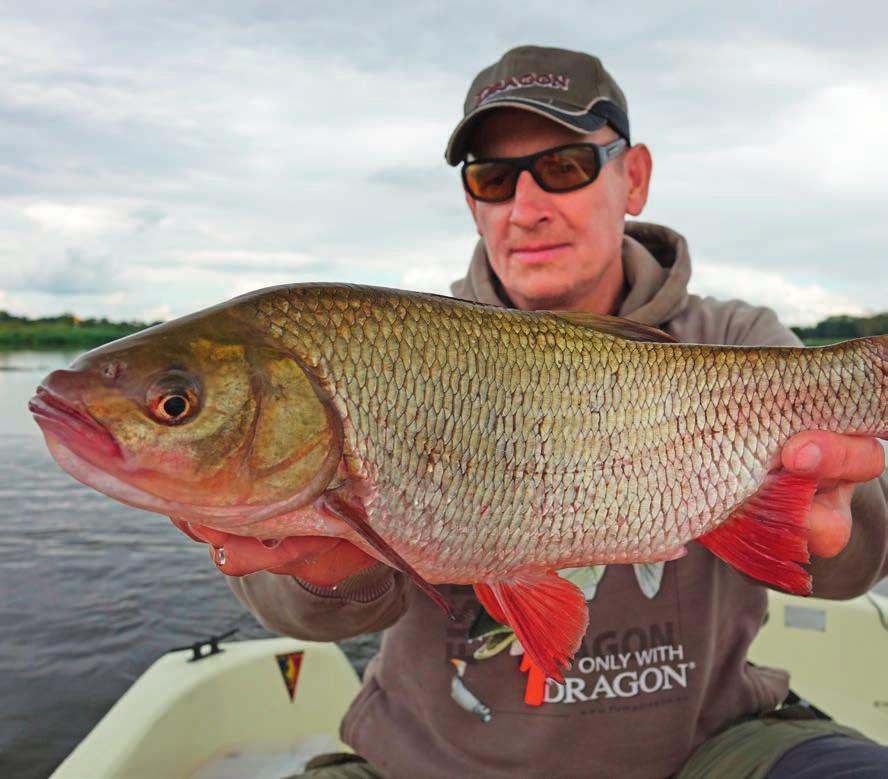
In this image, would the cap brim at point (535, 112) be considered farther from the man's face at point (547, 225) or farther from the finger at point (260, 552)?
the finger at point (260, 552)

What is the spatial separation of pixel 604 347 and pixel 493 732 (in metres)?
1.51

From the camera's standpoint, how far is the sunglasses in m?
3.02

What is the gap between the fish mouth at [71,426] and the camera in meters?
1.51

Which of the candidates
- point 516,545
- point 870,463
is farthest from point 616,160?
point 516,545

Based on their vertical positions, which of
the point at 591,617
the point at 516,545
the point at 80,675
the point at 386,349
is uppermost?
the point at 386,349

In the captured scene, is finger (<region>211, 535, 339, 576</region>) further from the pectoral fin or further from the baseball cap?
the baseball cap

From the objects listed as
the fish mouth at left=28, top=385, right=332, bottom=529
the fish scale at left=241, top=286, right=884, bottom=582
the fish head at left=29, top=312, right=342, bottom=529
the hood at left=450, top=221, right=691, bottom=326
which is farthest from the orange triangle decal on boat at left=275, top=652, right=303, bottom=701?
the fish mouth at left=28, top=385, right=332, bottom=529

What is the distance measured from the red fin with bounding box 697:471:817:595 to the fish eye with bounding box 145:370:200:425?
1.41 metres

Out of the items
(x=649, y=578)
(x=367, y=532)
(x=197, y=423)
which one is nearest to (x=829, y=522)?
(x=649, y=578)

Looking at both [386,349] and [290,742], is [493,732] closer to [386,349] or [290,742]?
[386,349]

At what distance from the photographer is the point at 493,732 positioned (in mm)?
2646

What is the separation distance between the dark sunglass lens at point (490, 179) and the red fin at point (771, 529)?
5.35ft

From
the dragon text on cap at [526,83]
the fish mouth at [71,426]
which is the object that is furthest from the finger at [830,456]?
the dragon text on cap at [526,83]

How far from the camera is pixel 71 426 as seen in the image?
152 centimetres
